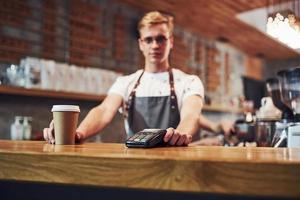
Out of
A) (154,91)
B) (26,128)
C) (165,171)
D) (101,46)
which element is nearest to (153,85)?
(154,91)

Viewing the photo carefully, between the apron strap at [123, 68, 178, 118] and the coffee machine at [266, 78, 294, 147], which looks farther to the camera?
the apron strap at [123, 68, 178, 118]

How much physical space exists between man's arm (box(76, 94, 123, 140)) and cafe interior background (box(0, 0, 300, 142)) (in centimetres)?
96

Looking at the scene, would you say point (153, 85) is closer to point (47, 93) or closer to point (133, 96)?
point (133, 96)

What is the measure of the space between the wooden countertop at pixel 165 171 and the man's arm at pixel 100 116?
0.79 metres

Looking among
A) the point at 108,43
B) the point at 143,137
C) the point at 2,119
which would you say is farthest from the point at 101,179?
the point at 108,43

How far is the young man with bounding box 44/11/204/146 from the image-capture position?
215 cm

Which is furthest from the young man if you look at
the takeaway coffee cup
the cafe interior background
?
the cafe interior background

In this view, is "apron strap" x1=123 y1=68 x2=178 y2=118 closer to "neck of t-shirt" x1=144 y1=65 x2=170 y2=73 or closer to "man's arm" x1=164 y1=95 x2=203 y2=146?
"neck of t-shirt" x1=144 y1=65 x2=170 y2=73

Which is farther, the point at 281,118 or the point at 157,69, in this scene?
the point at 157,69

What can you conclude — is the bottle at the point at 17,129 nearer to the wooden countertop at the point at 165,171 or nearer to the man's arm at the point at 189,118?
the man's arm at the point at 189,118

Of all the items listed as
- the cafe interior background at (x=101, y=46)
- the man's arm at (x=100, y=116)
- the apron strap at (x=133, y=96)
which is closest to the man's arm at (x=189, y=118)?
the apron strap at (x=133, y=96)

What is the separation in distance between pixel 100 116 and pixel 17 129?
4.29 ft

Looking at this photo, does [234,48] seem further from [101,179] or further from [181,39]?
[101,179]

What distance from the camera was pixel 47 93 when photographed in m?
3.12
